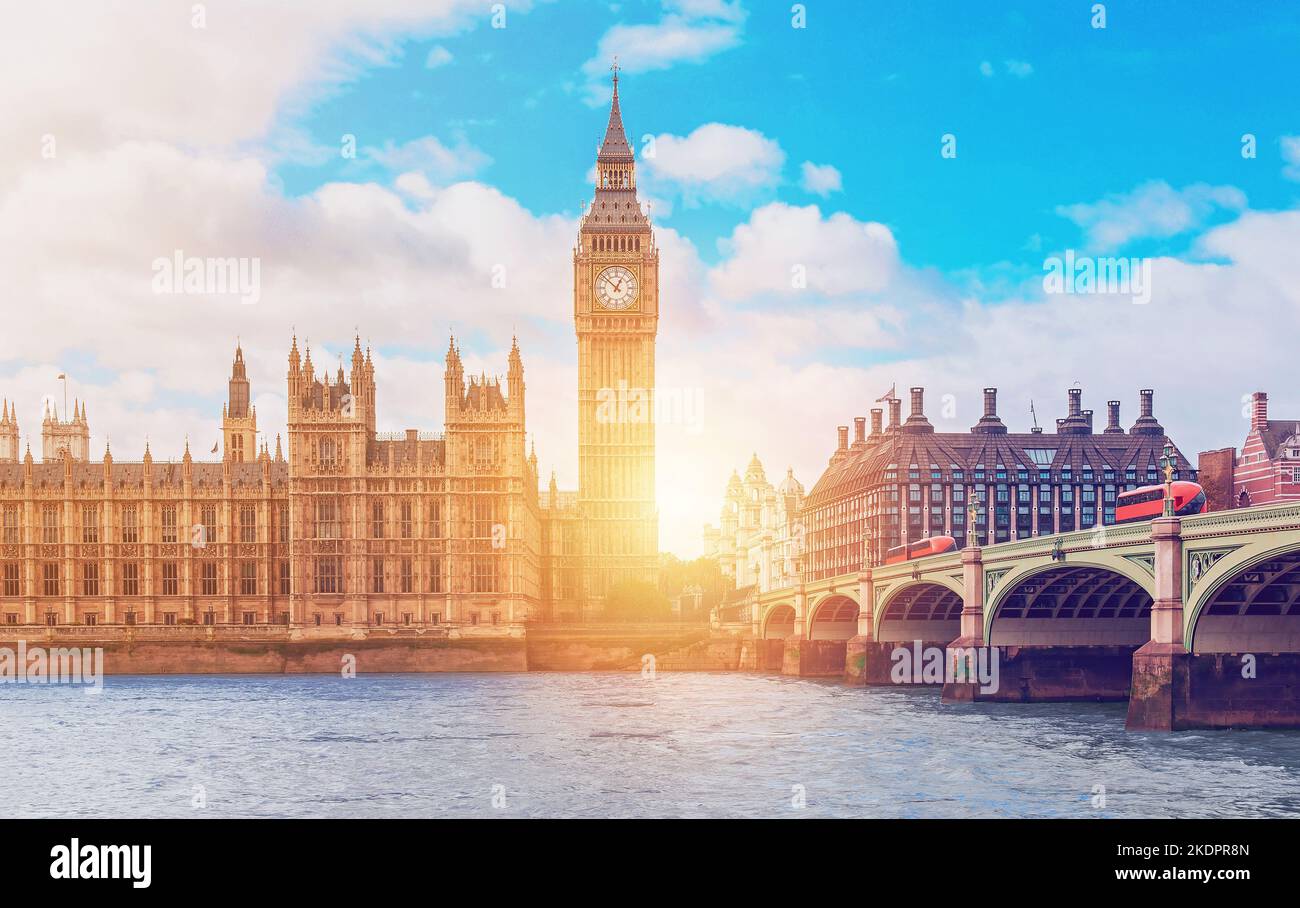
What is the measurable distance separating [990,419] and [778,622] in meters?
37.1

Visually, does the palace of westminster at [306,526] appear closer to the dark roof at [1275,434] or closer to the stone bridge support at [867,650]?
the stone bridge support at [867,650]

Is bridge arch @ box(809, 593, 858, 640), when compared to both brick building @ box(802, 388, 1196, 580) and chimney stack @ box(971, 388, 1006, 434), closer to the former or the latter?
brick building @ box(802, 388, 1196, 580)

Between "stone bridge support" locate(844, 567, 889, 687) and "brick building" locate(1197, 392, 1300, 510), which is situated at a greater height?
"brick building" locate(1197, 392, 1300, 510)

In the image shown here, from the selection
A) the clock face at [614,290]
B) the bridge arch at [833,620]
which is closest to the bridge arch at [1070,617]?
the bridge arch at [833,620]

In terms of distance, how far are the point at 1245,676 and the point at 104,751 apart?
3834 centimetres

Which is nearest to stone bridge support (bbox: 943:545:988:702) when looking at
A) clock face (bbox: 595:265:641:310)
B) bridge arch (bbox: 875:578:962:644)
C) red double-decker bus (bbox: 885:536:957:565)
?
red double-decker bus (bbox: 885:536:957:565)

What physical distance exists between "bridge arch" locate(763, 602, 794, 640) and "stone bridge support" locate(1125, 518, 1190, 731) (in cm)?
5923

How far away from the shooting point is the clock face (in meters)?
129

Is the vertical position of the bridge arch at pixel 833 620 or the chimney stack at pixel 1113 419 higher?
the chimney stack at pixel 1113 419

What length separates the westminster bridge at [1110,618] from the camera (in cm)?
4306

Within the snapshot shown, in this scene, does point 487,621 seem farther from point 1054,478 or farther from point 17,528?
point 1054,478

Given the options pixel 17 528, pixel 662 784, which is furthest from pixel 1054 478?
pixel 662 784

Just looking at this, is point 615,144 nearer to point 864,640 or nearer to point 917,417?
point 917,417

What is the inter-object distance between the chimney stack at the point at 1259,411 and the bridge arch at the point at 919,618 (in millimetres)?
31648
